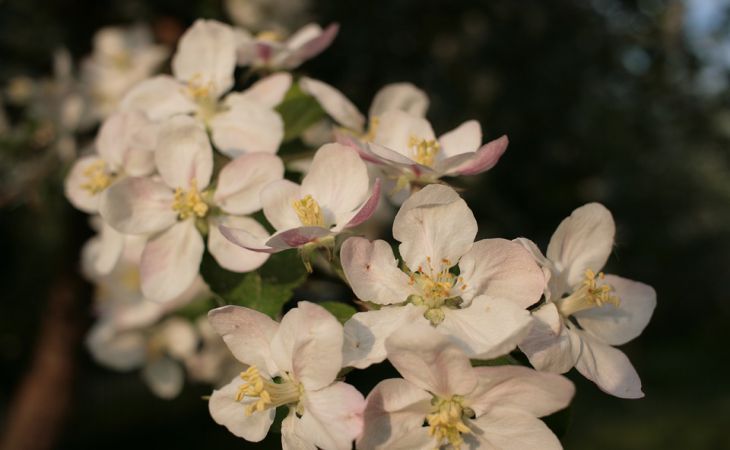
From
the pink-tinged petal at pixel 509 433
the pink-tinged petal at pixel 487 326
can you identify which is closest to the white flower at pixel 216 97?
the pink-tinged petal at pixel 487 326

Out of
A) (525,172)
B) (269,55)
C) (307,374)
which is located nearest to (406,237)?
(307,374)

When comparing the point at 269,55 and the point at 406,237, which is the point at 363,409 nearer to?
the point at 406,237

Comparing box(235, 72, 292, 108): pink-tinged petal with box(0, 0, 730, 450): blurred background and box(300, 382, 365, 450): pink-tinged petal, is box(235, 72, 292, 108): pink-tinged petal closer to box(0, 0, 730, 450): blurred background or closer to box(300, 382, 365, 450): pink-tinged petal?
box(300, 382, 365, 450): pink-tinged petal

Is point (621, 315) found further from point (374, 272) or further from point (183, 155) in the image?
point (183, 155)

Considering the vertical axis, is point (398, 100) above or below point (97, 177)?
above

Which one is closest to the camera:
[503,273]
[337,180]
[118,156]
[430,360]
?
[430,360]

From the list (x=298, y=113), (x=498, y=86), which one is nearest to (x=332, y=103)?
(x=298, y=113)

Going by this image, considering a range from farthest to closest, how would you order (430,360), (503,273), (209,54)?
(209,54)
(503,273)
(430,360)
